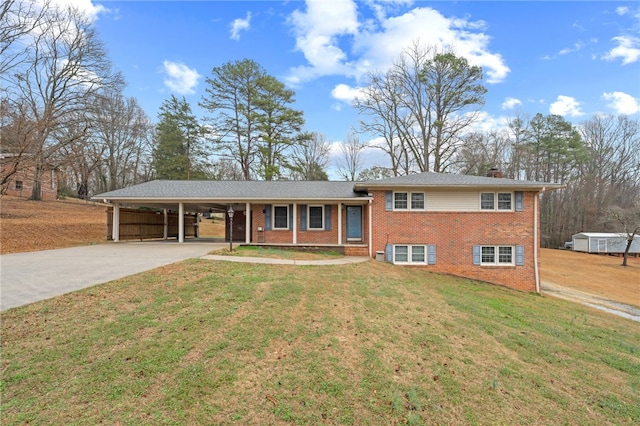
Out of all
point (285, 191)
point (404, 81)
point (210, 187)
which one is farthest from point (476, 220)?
point (404, 81)

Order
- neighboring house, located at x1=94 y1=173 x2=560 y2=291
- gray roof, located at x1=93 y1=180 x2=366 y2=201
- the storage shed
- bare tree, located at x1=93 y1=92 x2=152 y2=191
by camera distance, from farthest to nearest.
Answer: the storage shed, bare tree, located at x1=93 y1=92 x2=152 y2=191, gray roof, located at x1=93 y1=180 x2=366 y2=201, neighboring house, located at x1=94 y1=173 x2=560 y2=291

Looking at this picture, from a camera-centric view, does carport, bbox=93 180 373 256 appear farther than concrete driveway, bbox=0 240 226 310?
Yes

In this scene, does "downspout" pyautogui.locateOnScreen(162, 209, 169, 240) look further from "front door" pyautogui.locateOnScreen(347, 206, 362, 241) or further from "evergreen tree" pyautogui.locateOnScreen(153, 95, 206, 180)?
"front door" pyautogui.locateOnScreen(347, 206, 362, 241)

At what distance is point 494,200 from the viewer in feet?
43.6

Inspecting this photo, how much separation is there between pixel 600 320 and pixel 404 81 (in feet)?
82.5

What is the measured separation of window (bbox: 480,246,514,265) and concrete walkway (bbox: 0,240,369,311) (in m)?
5.28

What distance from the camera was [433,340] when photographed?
520 cm

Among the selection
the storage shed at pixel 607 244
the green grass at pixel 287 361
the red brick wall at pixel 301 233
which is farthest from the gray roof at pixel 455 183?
the storage shed at pixel 607 244

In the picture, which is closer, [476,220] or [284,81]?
[476,220]

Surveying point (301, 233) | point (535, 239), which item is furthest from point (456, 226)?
point (301, 233)

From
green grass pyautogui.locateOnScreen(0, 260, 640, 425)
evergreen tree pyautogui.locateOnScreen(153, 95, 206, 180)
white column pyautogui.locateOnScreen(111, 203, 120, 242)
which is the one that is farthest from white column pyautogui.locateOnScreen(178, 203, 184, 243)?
evergreen tree pyautogui.locateOnScreen(153, 95, 206, 180)

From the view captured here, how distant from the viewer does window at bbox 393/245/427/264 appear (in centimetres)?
1343

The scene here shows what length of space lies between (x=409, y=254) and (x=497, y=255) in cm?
383

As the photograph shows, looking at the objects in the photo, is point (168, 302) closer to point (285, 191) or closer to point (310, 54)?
point (285, 191)
